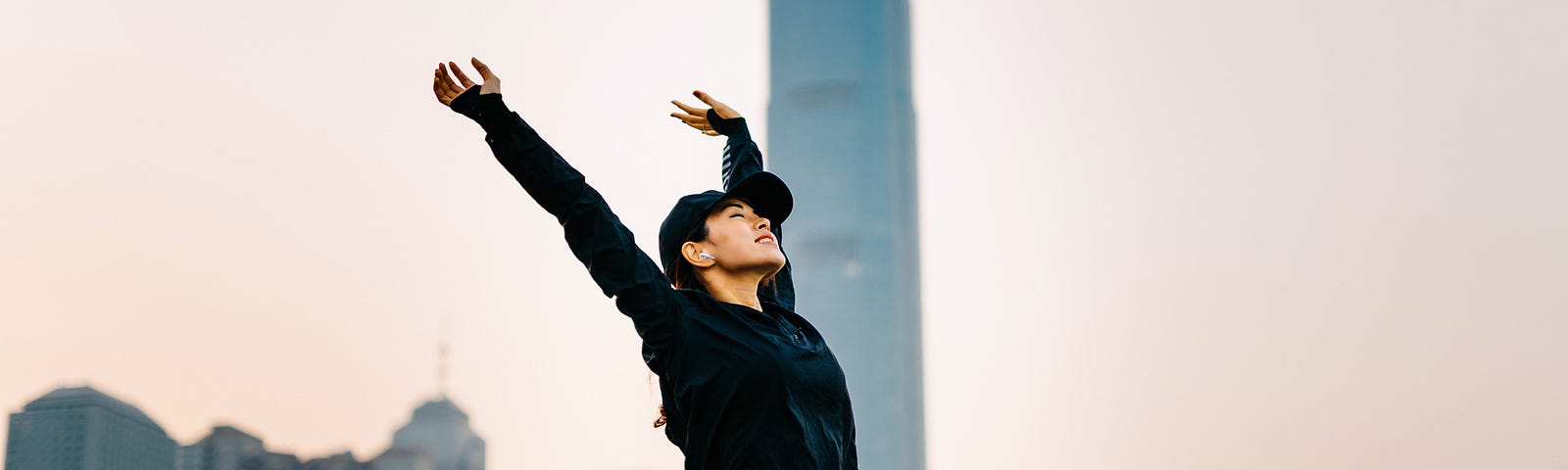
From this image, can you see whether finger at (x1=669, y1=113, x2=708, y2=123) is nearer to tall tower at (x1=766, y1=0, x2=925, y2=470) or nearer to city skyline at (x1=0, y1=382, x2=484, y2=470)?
city skyline at (x1=0, y1=382, x2=484, y2=470)

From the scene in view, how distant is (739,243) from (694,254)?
14 centimetres

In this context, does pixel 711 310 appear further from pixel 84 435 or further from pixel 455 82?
pixel 84 435

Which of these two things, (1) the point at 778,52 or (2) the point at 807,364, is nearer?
(2) the point at 807,364

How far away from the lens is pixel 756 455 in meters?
4.23

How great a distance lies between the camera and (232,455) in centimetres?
5200

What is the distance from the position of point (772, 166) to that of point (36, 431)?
7163 cm

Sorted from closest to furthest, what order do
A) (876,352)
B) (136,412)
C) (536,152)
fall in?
(536,152)
(136,412)
(876,352)

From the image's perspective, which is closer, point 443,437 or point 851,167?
point 443,437

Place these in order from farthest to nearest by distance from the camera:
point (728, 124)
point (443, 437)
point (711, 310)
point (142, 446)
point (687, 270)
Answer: point (443, 437), point (142, 446), point (728, 124), point (687, 270), point (711, 310)

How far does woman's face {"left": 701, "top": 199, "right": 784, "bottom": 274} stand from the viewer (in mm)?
4621

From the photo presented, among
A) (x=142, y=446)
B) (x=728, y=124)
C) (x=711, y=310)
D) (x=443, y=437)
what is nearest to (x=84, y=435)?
(x=142, y=446)

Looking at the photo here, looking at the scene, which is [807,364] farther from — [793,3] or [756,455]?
[793,3]

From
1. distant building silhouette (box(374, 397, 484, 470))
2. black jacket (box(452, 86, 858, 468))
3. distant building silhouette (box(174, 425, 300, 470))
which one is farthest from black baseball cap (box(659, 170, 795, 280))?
distant building silhouette (box(374, 397, 484, 470))

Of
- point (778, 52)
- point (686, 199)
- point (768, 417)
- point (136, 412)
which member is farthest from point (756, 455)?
point (778, 52)
